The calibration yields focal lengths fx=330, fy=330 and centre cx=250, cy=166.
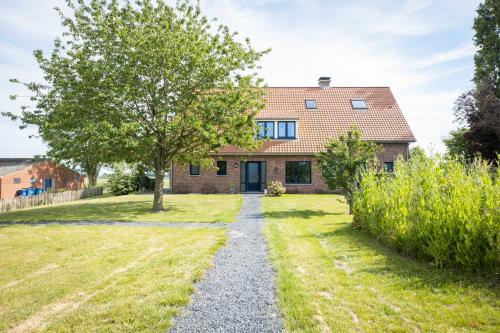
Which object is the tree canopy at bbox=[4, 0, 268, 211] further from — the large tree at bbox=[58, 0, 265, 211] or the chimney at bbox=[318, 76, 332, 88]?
the chimney at bbox=[318, 76, 332, 88]

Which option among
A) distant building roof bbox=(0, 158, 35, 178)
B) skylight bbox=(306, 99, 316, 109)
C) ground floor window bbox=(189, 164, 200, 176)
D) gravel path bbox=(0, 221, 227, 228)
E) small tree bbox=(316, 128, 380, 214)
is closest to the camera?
gravel path bbox=(0, 221, 227, 228)

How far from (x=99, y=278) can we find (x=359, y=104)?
86.8ft

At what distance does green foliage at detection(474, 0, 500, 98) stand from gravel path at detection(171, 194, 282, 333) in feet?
103

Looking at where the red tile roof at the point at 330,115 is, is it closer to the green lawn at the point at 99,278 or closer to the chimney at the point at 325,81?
the chimney at the point at 325,81

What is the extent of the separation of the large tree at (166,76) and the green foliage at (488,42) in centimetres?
2541

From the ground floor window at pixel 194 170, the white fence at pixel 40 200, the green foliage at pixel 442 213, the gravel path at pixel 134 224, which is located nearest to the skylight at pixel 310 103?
the ground floor window at pixel 194 170

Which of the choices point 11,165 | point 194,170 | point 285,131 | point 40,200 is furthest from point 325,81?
point 11,165

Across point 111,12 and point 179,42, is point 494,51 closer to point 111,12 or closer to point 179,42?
point 179,42

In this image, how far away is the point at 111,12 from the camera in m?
14.6

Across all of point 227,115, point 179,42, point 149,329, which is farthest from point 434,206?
point 179,42

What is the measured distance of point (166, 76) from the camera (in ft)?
47.9

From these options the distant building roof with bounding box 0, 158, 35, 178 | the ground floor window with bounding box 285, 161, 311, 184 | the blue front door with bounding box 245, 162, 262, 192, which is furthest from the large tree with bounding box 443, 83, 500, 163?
the distant building roof with bounding box 0, 158, 35, 178

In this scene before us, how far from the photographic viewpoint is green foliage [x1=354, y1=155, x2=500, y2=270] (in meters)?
5.99

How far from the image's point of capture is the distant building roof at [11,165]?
31.7 m
